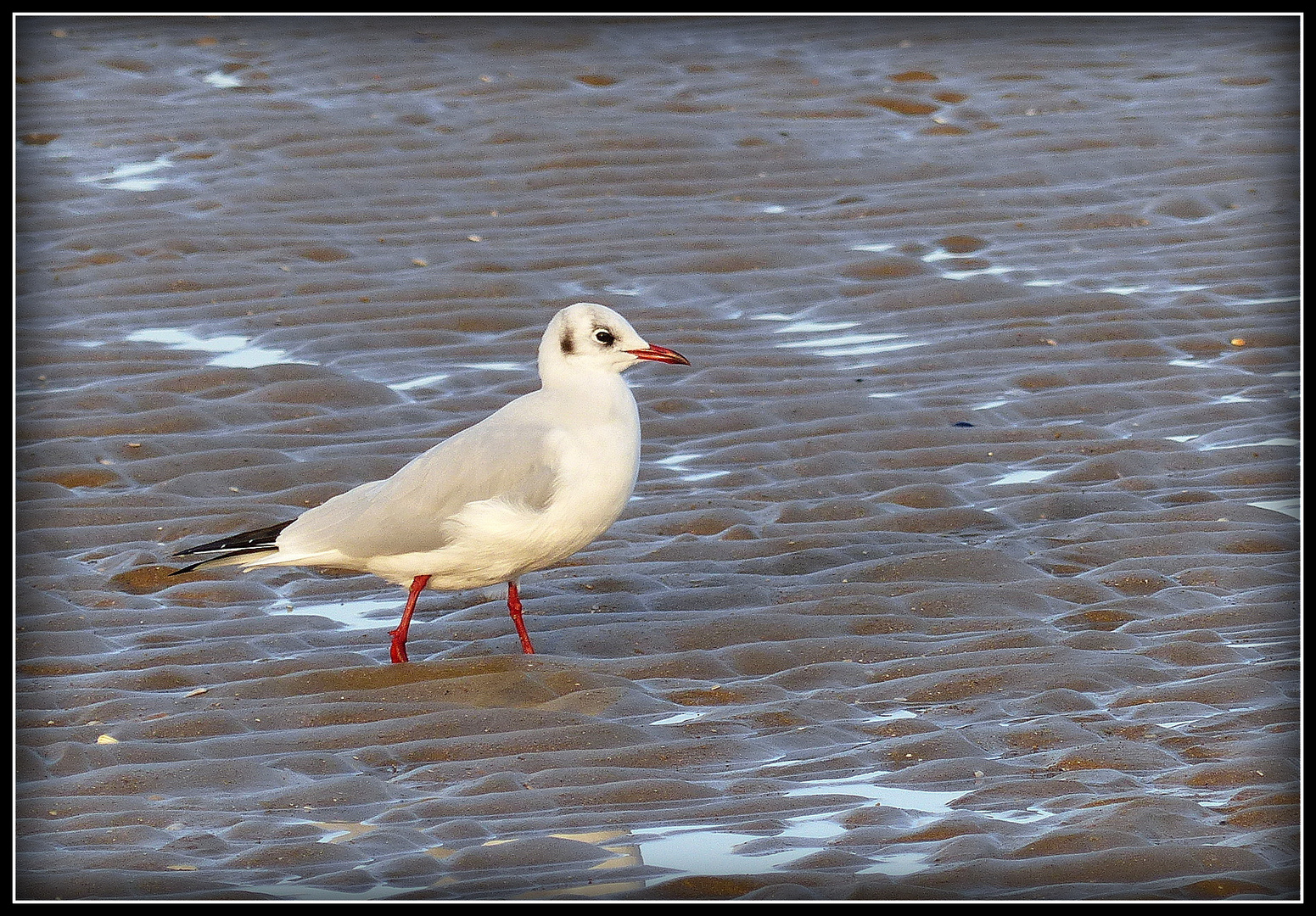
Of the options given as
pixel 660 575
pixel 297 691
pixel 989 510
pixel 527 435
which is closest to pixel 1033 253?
pixel 989 510

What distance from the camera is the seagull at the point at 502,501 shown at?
260 inches

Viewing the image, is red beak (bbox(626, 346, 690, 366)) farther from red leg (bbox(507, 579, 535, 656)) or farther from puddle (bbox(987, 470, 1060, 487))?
puddle (bbox(987, 470, 1060, 487))

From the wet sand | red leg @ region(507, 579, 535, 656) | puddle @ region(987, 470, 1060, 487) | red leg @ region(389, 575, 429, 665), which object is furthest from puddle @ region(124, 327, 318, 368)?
puddle @ region(987, 470, 1060, 487)

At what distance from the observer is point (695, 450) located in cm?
871

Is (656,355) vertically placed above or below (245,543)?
above

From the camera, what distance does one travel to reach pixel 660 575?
7438 millimetres

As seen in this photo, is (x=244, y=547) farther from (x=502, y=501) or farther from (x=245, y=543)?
(x=502, y=501)

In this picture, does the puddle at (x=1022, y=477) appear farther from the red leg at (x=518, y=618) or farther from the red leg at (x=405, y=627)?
the red leg at (x=405, y=627)

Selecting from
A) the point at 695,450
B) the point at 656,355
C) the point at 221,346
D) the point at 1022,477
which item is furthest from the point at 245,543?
the point at 1022,477

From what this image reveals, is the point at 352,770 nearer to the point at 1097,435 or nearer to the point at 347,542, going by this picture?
the point at 347,542

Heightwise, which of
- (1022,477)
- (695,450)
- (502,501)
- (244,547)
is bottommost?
(1022,477)

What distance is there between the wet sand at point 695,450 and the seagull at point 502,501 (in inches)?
13.6

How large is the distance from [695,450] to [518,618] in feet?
7.19

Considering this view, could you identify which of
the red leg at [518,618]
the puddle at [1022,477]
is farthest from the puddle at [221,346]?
the puddle at [1022,477]
